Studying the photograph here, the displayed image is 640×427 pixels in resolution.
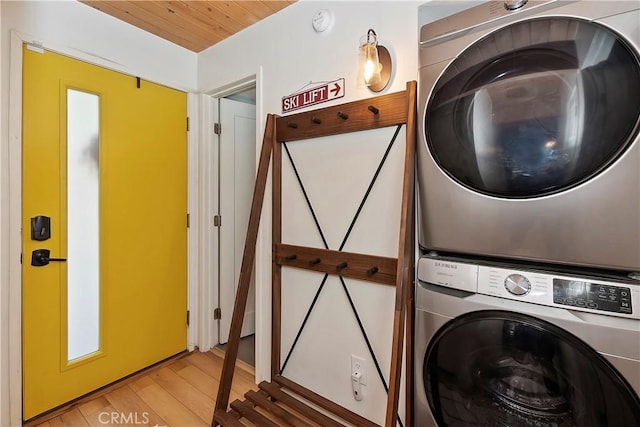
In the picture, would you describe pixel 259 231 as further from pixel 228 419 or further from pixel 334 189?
pixel 228 419

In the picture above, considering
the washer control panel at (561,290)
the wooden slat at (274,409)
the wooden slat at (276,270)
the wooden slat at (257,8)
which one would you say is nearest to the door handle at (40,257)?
the wooden slat at (276,270)

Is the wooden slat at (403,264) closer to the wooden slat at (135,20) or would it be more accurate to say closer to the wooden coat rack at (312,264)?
the wooden coat rack at (312,264)

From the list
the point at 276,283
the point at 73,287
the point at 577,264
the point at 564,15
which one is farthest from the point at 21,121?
the point at 577,264

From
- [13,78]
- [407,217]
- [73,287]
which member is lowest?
[73,287]

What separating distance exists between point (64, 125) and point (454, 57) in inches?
80.4

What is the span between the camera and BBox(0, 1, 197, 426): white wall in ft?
5.05

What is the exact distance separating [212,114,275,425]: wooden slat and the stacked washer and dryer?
981mm

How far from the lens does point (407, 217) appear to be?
46.8 inches

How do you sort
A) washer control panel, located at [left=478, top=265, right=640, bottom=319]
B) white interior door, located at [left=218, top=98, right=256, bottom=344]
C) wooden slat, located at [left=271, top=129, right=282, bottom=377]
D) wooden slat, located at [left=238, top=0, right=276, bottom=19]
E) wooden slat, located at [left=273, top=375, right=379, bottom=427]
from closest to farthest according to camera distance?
washer control panel, located at [left=478, top=265, right=640, bottom=319], wooden slat, located at [left=273, top=375, right=379, bottom=427], wooden slat, located at [left=238, top=0, right=276, bottom=19], wooden slat, located at [left=271, top=129, right=282, bottom=377], white interior door, located at [left=218, top=98, right=256, bottom=344]

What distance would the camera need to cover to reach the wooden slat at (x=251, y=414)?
1.53 meters

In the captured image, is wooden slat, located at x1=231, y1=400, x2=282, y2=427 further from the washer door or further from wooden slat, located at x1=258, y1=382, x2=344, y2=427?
the washer door

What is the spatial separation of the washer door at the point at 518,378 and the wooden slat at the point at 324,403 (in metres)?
0.62

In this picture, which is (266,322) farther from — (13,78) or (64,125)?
(13,78)

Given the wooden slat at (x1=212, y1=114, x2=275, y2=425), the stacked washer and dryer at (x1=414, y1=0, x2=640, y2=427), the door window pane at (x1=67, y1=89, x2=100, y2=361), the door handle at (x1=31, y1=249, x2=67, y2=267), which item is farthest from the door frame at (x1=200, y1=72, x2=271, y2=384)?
the stacked washer and dryer at (x1=414, y1=0, x2=640, y2=427)
